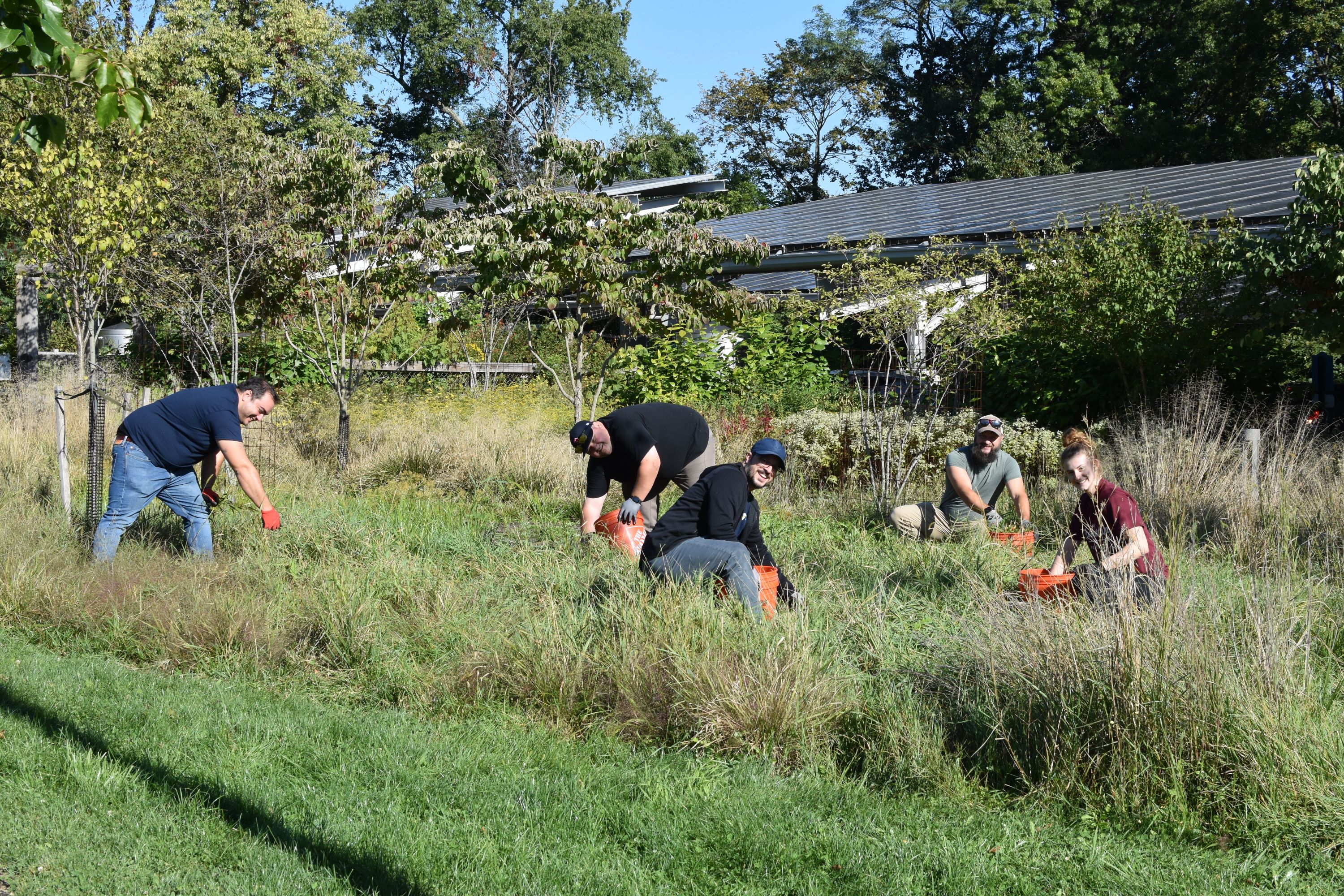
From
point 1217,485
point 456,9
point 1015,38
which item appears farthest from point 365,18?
point 1217,485

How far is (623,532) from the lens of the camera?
6.90 meters

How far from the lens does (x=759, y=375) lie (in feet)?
52.0

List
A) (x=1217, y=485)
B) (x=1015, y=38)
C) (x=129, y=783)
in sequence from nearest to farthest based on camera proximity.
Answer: (x=129, y=783), (x=1217, y=485), (x=1015, y=38)

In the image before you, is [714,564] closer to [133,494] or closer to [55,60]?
[55,60]

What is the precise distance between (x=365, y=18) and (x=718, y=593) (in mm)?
40132

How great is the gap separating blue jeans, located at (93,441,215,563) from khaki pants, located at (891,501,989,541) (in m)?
4.87

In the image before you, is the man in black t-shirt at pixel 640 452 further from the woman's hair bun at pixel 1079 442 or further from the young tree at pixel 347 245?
the young tree at pixel 347 245

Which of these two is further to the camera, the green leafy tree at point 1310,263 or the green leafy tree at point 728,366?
the green leafy tree at point 728,366

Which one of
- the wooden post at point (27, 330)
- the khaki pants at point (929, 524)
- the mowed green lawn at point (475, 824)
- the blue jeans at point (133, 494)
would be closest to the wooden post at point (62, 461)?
the blue jeans at point (133, 494)

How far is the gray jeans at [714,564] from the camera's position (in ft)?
17.7

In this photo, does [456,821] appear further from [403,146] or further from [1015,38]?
[403,146]

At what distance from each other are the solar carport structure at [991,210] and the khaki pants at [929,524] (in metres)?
7.47

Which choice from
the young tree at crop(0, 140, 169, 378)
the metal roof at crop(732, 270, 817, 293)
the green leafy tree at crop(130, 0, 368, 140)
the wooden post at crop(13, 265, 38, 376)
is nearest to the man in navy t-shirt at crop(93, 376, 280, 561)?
the young tree at crop(0, 140, 169, 378)

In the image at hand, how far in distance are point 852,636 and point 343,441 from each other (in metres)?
7.65
